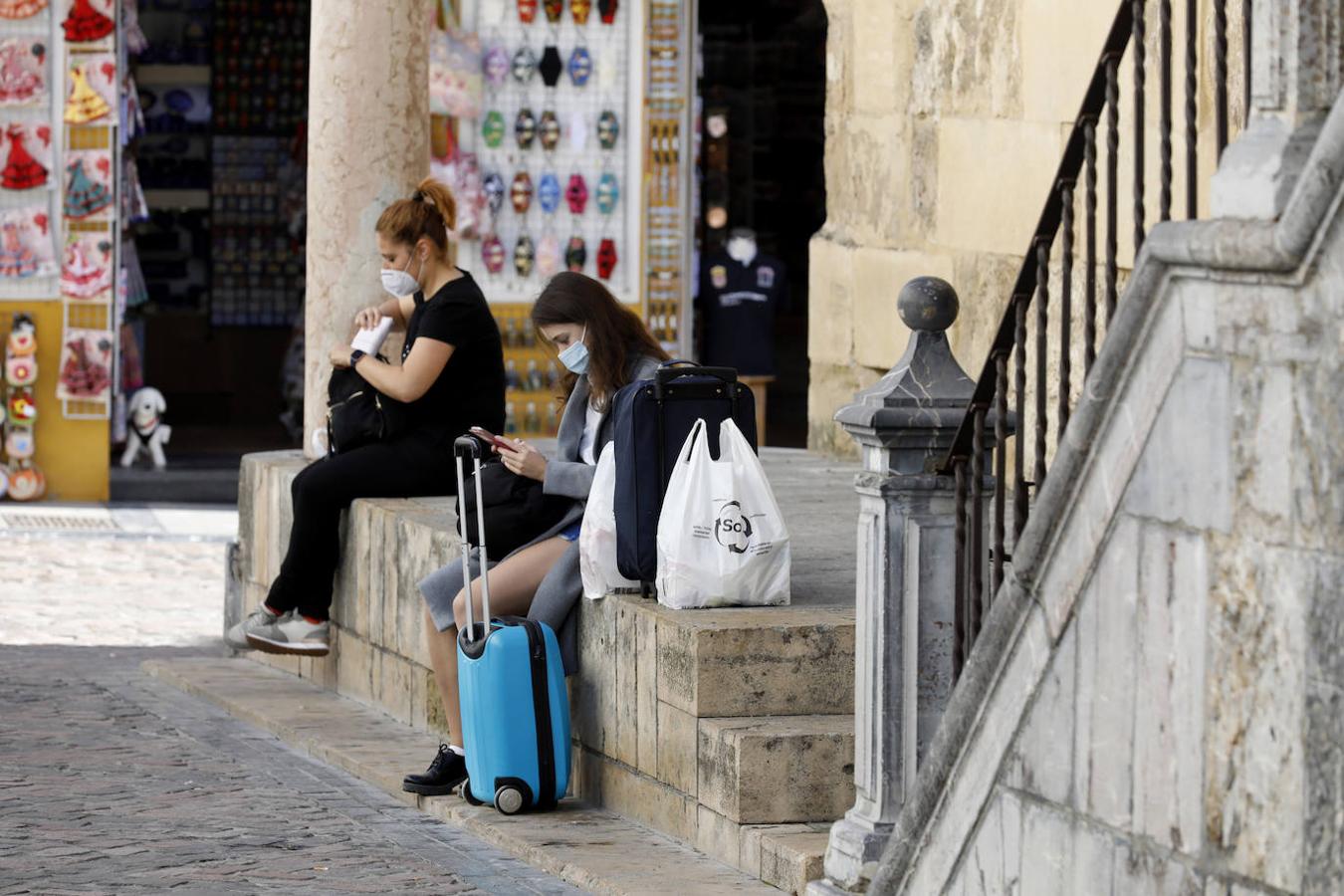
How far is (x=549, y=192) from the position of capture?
1475 cm

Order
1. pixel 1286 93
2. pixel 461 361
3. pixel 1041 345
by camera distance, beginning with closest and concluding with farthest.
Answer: pixel 1286 93
pixel 1041 345
pixel 461 361

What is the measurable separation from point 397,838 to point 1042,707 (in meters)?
2.61

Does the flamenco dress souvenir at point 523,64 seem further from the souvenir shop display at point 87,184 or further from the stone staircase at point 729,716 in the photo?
the stone staircase at point 729,716

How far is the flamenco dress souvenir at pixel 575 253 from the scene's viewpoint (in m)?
14.8

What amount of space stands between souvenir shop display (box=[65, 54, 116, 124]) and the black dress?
6016 mm

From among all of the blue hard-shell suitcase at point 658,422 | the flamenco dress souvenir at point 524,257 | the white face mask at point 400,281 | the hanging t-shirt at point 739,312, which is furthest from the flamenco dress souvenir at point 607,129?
the blue hard-shell suitcase at point 658,422

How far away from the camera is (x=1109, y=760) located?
4.93 metres

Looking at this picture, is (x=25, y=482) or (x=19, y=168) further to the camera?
(x=25, y=482)

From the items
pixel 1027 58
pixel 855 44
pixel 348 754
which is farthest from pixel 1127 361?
pixel 855 44

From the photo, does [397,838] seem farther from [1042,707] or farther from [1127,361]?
[1127,361]

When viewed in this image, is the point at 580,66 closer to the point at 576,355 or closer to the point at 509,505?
the point at 509,505

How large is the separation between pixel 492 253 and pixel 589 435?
732cm

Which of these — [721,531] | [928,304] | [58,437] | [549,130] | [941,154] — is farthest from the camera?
[58,437]

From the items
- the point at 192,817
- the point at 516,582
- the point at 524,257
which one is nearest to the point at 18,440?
the point at 524,257
